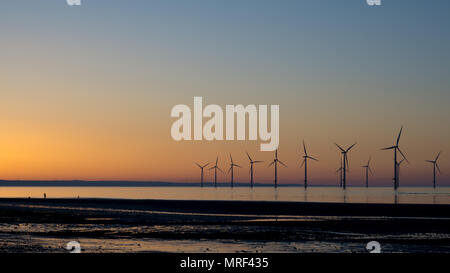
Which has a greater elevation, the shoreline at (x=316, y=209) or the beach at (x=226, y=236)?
the beach at (x=226, y=236)

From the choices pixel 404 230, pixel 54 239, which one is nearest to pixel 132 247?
pixel 54 239

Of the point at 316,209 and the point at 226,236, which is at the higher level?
the point at 226,236

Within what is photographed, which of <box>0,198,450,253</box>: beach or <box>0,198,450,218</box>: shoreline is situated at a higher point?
<box>0,198,450,253</box>: beach

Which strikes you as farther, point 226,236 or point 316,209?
point 316,209

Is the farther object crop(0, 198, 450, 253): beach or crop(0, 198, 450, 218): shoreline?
crop(0, 198, 450, 218): shoreline

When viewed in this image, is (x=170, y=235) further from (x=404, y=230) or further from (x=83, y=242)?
(x=404, y=230)

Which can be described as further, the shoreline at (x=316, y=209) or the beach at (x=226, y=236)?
the shoreline at (x=316, y=209)

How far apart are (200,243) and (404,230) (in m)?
23.7
